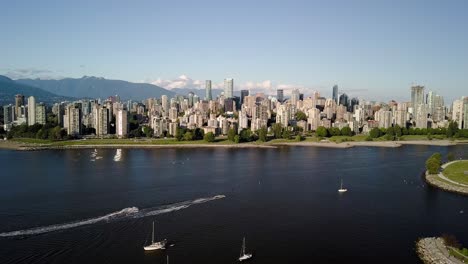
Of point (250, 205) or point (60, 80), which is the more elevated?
point (60, 80)

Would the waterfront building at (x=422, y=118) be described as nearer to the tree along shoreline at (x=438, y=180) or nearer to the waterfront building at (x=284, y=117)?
the waterfront building at (x=284, y=117)

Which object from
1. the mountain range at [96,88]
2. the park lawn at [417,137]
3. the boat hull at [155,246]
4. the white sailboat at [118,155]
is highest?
the mountain range at [96,88]

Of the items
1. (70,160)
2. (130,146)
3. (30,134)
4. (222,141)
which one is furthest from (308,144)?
(30,134)

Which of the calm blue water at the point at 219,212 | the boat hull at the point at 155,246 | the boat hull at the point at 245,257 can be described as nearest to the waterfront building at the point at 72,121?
the calm blue water at the point at 219,212

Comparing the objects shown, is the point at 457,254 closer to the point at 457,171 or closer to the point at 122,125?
the point at 457,171

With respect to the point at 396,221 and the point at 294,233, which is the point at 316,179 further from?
the point at 294,233

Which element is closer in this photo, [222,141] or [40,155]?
[40,155]
